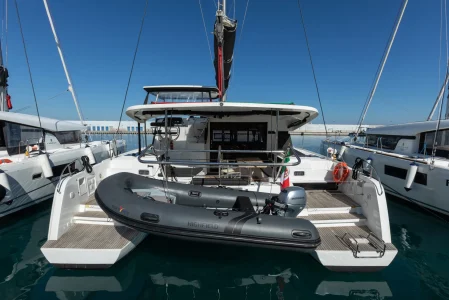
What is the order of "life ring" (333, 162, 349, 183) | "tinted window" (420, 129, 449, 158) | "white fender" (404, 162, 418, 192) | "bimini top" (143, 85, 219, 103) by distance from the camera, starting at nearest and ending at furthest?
"life ring" (333, 162, 349, 183) → "bimini top" (143, 85, 219, 103) → "white fender" (404, 162, 418, 192) → "tinted window" (420, 129, 449, 158)

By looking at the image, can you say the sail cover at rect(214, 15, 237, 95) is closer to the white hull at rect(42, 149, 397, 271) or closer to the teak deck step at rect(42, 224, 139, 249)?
the white hull at rect(42, 149, 397, 271)

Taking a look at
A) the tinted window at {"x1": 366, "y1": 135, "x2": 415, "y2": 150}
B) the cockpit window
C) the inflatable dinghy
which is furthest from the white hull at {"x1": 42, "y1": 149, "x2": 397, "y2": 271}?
the tinted window at {"x1": 366, "y1": 135, "x2": 415, "y2": 150}

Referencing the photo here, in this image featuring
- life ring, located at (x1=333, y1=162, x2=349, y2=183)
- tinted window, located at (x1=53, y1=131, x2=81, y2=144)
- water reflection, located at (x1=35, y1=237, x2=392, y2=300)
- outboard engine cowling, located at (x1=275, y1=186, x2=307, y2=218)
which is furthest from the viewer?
tinted window, located at (x1=53, y1=131, x2=81, y2=144)

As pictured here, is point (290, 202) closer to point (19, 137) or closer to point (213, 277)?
point (213, 277)

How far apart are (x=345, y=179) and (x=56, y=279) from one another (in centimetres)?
595

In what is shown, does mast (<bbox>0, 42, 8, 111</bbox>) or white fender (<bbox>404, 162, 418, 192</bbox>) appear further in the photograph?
mast (<bbox>0, 42, 8, 111</bbox>)

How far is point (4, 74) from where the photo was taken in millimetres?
9367

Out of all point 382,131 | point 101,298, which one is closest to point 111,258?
point 101,298

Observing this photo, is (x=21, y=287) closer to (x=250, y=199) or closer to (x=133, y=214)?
(x=133, y=214)

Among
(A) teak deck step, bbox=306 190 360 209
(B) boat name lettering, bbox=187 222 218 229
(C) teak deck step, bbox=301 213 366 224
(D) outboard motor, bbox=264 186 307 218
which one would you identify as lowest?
(C) teak deck step, bbox=301 213 366 224

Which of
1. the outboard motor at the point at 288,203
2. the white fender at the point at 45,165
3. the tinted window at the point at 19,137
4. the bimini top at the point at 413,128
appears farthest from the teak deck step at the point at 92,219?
the bimini top at the point at 413,128

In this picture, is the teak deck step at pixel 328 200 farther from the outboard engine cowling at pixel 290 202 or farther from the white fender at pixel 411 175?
the white fender at pixel 411 175

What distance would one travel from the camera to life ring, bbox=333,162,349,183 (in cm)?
542

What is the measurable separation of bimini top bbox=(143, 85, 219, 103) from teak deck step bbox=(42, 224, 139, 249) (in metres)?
3.03
